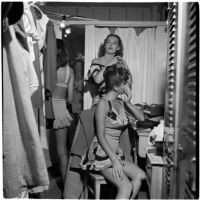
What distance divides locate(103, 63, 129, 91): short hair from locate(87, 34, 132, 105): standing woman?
29mm

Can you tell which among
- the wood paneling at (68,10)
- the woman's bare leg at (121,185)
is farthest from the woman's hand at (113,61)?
the woman's bare leg at (121,185)

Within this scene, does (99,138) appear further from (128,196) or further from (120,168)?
(128,196)

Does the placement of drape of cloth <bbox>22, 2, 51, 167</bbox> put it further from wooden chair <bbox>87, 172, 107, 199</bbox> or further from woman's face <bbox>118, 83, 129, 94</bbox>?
woman's face <bbox>118, 83, 129, 94</bbox>

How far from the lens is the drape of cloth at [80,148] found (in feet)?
5.76

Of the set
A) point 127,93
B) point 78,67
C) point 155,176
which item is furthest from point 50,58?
point 155,176

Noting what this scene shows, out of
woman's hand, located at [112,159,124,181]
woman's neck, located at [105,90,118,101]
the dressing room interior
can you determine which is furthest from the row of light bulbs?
woman's hand, located at [112,159,124,181]

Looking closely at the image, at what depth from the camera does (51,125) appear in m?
1.82

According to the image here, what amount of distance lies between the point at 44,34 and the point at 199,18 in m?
0.90

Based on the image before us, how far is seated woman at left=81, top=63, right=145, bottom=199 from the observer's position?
1674mm

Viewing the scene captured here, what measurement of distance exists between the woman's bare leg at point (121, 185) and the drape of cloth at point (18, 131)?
1.53 feet

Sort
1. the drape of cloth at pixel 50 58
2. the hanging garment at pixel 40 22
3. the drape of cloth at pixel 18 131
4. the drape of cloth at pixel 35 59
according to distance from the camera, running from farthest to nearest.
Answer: the drape of cloth at pixel 50 58
the hanging garment at pixel 40 22
the drape of cloth at pixel 35 59
the drape of cloth at pixel 18 131

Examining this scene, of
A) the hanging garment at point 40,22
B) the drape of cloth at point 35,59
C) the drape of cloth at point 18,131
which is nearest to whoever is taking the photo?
the drape of cloth at point 18,131

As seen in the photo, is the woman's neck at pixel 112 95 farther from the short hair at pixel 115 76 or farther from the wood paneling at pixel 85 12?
the wood paneling at pixel 85 12

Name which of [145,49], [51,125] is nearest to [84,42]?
[145,49]
